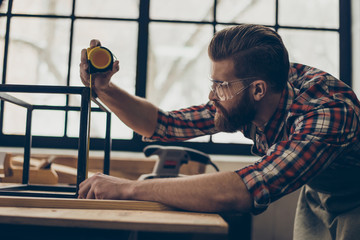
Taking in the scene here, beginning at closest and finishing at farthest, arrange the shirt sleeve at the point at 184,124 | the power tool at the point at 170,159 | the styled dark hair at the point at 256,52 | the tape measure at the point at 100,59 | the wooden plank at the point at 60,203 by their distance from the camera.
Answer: the wooden plank at the point at 60,203
the tape measure at the point at 100,59
the styled dark hair at the point at 256,52
the shirt sleeve at the point at 184,124
the power tool at the point at 170,159

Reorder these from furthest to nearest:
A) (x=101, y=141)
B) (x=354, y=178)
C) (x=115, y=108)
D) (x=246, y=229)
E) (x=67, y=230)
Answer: (x=101, y=141), (x=246, y=229), (x=115, y=108), (x=354, y=178), (x=67, y=230)

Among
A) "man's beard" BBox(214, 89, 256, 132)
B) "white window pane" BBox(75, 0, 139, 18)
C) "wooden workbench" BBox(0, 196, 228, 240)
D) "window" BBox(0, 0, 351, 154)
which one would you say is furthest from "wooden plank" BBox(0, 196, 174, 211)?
"white window pane" BBox(75, 0, 139, 18)

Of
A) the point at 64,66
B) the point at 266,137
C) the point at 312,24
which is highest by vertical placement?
the point at 312,24

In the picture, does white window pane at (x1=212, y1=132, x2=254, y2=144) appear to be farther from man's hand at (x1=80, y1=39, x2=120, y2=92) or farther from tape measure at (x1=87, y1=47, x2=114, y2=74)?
tape measure at (x1=87, y1=47, x2=114, y2=74)

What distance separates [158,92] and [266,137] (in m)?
1.19

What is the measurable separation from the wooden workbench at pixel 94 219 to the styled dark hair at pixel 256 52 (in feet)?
1.75

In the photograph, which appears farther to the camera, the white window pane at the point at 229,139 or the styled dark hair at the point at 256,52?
the white window pane at the point at 229,139

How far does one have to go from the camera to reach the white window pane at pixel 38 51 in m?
2.19

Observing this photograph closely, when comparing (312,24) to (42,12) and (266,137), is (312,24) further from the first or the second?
(42,12)

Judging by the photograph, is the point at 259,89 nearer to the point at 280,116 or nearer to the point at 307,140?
the point at 280,116

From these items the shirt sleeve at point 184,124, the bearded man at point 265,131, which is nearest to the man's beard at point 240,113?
the bearded man at point 265,131

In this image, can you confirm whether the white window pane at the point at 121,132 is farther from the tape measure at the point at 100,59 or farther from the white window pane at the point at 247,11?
the tape measure at the point at 100,59

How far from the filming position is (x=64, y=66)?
2193mm

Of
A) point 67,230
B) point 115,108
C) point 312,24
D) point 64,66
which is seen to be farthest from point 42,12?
point 67,230
